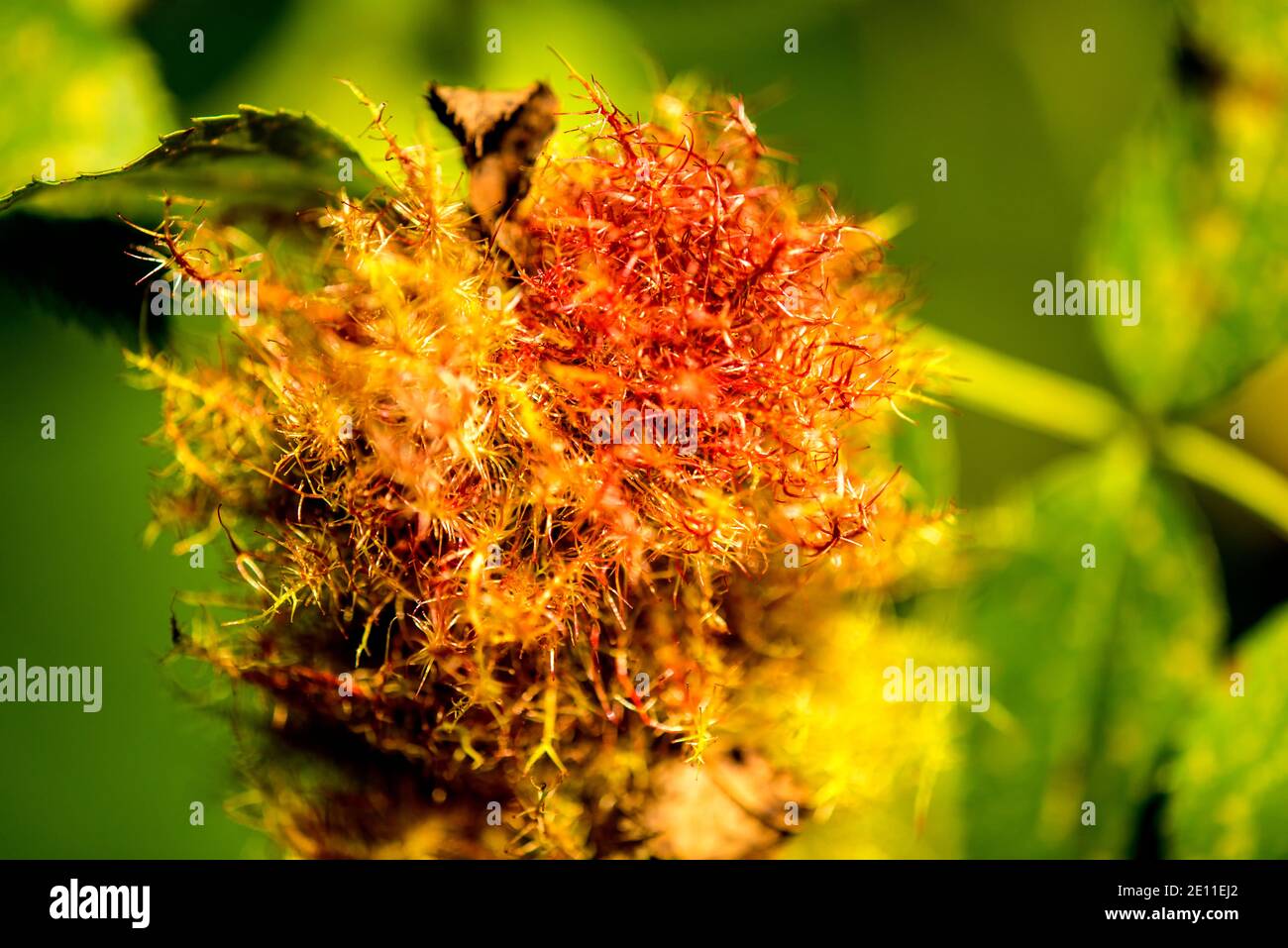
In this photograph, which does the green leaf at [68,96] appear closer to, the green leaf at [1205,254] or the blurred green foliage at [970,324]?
the blurred green foliage at [970,324]

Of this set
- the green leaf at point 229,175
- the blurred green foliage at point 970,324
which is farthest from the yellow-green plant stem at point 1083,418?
the green leaf at point 229,175

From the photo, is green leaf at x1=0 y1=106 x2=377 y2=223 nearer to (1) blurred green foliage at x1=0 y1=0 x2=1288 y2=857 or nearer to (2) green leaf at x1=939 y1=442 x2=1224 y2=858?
(1) blurred green foliage at x1=0 y1=0 x2=1288 y2=857

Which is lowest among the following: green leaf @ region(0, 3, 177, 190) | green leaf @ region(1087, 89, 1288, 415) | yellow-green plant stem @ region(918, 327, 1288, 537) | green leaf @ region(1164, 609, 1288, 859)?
green leaf @ region(1164, 609, 1288, 859)

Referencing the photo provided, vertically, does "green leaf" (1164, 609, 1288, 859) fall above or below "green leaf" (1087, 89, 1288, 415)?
below

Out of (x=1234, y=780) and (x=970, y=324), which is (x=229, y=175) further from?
(x=1234, y=780)

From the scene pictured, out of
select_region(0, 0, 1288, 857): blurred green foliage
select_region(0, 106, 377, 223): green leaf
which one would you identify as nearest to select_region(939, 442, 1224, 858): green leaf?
select_region(0, 0, 1288, 857): blurred green foliage

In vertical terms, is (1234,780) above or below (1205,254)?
below

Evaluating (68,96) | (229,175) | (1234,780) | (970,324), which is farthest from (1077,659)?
(68,96)
